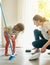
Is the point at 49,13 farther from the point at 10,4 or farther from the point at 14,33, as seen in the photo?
the point at 14,33

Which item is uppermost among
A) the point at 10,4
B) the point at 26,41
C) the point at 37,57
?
the point at 10,4

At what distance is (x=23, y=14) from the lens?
390cm

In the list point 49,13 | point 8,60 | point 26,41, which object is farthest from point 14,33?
point 49,13

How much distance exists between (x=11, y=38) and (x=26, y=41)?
40.9 inches

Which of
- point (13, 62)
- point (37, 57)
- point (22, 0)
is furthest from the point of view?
point (22, 0)

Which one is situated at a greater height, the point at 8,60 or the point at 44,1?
→ the point at 44,1

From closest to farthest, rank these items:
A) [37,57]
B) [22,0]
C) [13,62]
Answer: [13,62] → [37,57] → [22,0]

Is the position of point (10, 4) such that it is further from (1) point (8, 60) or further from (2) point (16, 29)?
(1) point (8, 60)

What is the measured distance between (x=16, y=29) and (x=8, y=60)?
1.64 feet

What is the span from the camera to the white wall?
386cm

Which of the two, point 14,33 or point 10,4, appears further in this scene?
point 10,4

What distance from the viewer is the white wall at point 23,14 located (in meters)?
3.86

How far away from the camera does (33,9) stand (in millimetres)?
3869

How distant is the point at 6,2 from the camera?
3.93m
